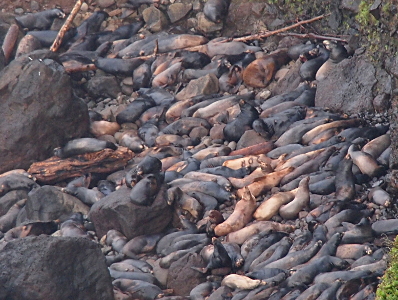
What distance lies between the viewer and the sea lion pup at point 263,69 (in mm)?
12562

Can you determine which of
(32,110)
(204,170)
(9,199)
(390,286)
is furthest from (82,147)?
(390,286)

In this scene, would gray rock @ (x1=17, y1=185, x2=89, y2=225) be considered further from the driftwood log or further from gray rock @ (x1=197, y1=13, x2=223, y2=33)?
gray rock @ (x1=197, y1=13, x2=223, y2=33)

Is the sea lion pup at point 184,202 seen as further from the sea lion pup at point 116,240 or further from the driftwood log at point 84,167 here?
the driftwood log at point 84,167

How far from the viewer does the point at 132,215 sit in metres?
9.67

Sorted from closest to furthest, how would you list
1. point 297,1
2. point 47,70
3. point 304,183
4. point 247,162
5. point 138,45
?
point 304,183, point 247,162, point 47,70, point 297,1, point 138,45

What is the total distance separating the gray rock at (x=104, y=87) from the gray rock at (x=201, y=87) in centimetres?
150

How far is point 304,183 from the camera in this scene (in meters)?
9.23

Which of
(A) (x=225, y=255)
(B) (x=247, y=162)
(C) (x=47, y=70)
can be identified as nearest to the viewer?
(A) (x=225, y=255)

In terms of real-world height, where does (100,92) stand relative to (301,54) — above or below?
below

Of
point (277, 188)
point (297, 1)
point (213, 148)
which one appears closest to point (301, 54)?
point (297, 1)

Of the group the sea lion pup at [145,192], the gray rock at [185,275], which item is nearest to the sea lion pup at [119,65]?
the sea lion pup at [145,192]

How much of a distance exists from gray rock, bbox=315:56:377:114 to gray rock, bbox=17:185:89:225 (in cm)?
396

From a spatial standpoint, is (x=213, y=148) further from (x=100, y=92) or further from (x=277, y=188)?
(x=100, y=92)

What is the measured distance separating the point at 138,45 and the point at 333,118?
513cm
